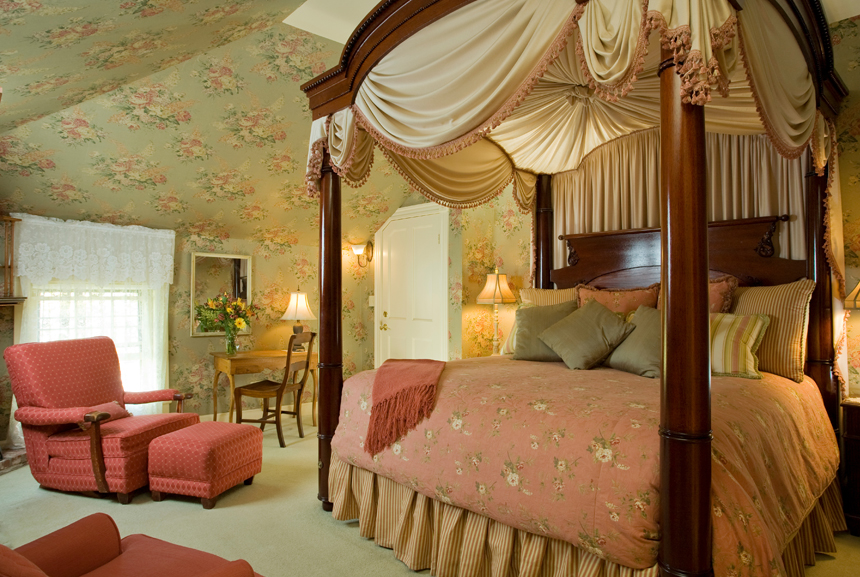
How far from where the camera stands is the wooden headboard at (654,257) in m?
3.08

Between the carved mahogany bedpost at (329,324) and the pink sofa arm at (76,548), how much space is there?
139 cm

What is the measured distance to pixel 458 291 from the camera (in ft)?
17.3

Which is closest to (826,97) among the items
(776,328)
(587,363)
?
(776,328)

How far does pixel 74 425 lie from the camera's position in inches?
133

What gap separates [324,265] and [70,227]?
9.28 ft

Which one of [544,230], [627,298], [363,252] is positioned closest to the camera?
[627,298]

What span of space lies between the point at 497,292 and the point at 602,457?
127 inches

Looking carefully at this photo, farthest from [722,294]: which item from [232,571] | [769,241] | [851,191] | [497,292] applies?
[232,571]

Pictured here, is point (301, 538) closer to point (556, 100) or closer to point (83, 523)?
point (83, 523)

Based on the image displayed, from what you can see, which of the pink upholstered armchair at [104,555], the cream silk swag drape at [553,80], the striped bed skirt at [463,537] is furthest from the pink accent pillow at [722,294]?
the pink upholstered armchair at [104,555]

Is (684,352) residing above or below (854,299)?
below

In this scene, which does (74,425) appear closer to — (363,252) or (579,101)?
(363,252)

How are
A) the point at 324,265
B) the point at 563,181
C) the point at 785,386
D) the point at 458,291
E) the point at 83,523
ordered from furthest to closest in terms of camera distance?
the point at 458,291 → the point at 563,181 → the point at 324,265 → the point at 785,386 → the point at 83,523

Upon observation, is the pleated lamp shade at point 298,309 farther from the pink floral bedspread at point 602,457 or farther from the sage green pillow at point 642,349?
the sage green pillow at point 642,349
